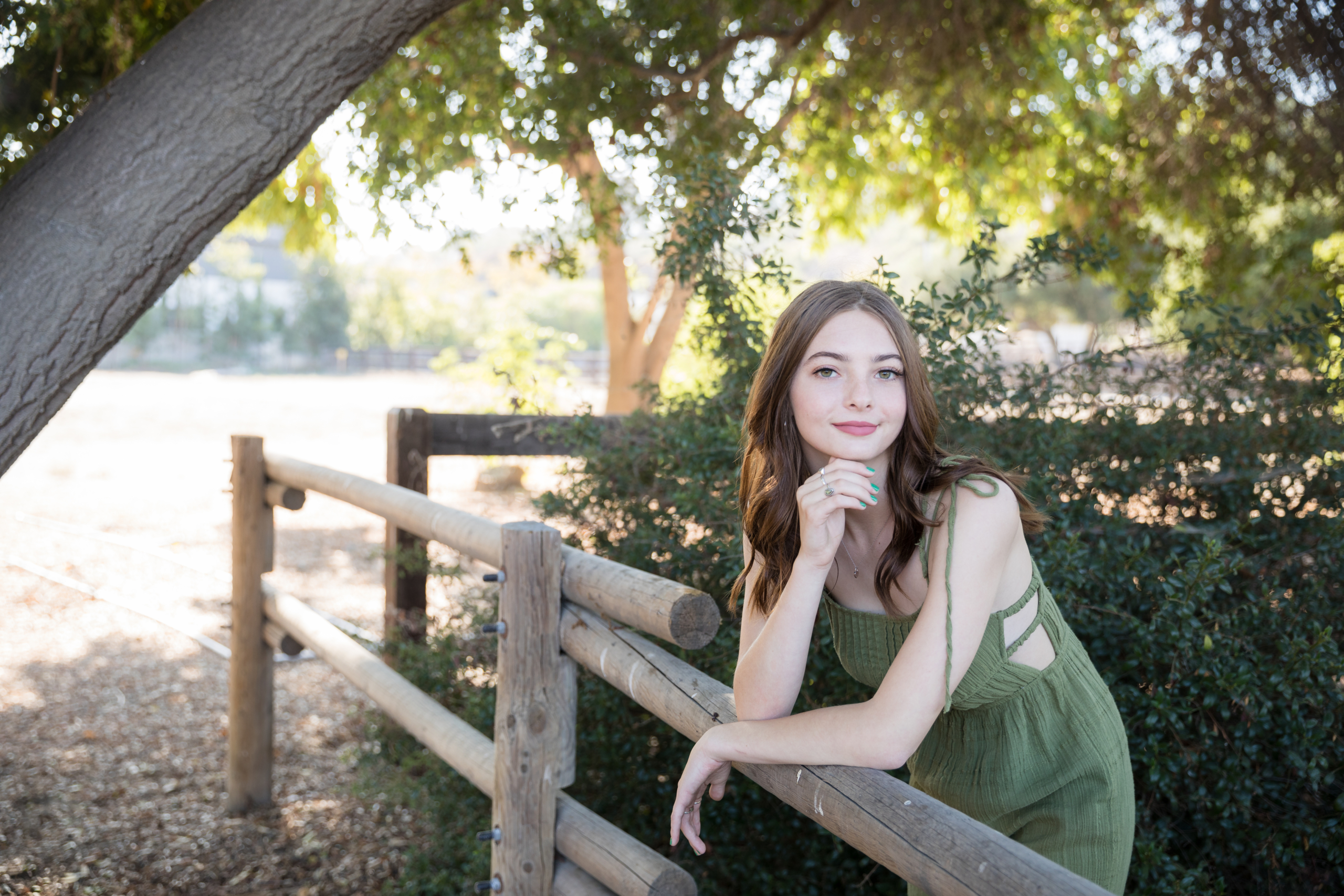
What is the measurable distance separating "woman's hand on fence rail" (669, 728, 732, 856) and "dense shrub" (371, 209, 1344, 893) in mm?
959

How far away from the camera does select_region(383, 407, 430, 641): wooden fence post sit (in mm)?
3979

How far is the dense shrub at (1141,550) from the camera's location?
7.68 ft

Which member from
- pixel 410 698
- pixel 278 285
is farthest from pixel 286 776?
pixel 278 285

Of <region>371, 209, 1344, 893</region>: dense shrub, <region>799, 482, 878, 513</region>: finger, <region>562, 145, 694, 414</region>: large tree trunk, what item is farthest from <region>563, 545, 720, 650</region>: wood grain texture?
<region>562, 145, 694, 414</region>: large tree trunk

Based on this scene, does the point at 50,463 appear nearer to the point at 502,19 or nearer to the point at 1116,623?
the point at 502,19

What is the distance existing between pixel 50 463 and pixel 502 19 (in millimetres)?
9208

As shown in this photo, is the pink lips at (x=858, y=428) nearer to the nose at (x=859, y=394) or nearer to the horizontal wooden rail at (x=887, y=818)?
the nose at (x=859, y=394)

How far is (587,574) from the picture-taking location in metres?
2.10

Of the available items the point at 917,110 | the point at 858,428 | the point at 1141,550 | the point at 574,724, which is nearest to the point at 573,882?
the point at 574,724

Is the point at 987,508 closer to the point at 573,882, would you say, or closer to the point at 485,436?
the point at 573,882

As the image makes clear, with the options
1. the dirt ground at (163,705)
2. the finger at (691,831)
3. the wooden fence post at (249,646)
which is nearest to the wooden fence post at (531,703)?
the finger at (691,831)

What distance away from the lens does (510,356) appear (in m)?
9.08

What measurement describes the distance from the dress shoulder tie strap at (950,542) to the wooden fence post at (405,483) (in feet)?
9.29

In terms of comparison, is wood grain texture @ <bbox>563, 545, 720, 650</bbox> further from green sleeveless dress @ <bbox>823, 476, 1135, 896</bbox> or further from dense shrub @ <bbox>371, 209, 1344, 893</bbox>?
dense shrub @ <bbox>371, 209, 1344, 893</bbox>
